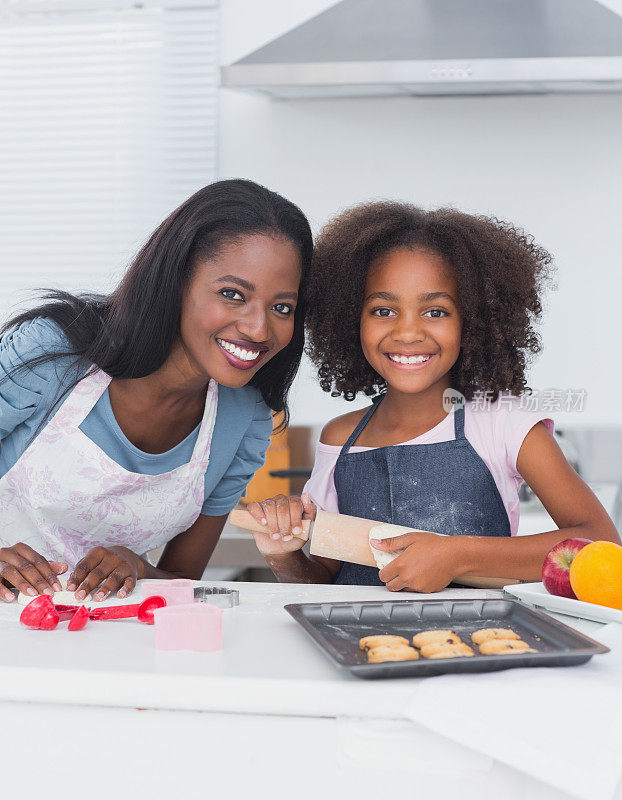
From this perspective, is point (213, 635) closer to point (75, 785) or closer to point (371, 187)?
point (75, 785)

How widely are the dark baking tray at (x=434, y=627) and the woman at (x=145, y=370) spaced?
398 mm

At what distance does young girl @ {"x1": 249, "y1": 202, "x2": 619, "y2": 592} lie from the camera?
1.31m

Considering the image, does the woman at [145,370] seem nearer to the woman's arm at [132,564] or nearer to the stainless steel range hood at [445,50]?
the woman's arm at [132,564]

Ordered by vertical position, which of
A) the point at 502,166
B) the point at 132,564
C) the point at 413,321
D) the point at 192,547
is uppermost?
the point at 502,166

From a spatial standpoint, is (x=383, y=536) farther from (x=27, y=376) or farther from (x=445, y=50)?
(x=445, y=50)

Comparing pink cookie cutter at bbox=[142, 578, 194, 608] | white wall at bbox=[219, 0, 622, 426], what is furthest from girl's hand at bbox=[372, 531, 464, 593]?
white wall at bbox=[219, 0, 622, 426]

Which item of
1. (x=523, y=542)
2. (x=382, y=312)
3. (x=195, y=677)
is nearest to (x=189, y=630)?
(x=195, y=677)

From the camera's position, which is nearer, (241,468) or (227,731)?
(227,731)

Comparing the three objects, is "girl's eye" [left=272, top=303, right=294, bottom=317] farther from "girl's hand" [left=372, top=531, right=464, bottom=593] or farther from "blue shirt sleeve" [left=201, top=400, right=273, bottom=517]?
"girl's hand" [left=372, top=531, right=464, bottom=593]

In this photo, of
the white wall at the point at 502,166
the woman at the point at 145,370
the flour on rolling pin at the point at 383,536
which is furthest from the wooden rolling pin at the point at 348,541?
the white wall at the point at 502,166

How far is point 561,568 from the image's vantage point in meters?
0.98

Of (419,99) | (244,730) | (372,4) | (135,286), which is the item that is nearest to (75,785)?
(244,730)

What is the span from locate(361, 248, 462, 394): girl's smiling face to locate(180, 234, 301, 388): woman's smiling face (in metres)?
0.15

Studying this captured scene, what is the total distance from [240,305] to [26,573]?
1.46 ft
